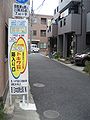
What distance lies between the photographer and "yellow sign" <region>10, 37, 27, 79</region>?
7141 mm

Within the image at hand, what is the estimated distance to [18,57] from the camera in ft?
23.5

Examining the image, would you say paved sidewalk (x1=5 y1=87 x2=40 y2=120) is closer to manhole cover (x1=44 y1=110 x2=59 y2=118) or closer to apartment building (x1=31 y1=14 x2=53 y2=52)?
manhole cover (x1=44 y1=110 x2=59 y2=118)

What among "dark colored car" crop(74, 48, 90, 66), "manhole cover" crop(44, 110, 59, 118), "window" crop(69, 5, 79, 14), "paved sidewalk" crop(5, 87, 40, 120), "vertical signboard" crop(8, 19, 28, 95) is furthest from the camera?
"window" crop(69, 5, 79, 14)

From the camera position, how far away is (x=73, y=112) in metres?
6.96

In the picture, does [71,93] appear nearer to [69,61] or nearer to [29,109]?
[29,109]

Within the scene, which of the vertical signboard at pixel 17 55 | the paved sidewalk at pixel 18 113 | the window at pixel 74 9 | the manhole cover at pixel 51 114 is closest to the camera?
the paved sidewalk at pixel 18 113

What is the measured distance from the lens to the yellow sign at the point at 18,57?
7.14 m

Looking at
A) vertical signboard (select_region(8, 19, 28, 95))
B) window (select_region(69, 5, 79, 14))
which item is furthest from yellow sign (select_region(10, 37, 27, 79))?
window (select_region(69, 5, 79, 14))

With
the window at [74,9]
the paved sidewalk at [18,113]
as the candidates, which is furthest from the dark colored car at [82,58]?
the paved sidewalk at [18,113]

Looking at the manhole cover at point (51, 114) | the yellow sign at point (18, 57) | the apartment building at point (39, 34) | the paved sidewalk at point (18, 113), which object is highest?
the apartment building at point (39, 34)

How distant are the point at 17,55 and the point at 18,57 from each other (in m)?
0.06

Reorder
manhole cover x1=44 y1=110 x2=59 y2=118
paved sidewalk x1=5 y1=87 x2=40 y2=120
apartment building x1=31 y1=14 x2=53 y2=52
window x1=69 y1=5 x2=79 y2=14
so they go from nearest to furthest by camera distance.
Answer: paved sidewalk x1=5 y1=87 x2=40 y2=120 < manhole cover x1=44 y1=110 x2=59 y2=118 < window x1=69 y1=5 x2=79 y2=14 < apartment building x1=31 y1=14 x2=53 y2=52

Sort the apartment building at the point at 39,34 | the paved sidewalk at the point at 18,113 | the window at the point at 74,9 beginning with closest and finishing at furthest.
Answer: the paved sidewalk at the point at 18,113, the window at the point at 74,9, the apartment building at the point at 39,34

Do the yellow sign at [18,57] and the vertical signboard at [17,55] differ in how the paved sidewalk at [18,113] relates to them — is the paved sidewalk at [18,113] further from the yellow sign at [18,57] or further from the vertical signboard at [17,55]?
the yellow sign at [18,57]
